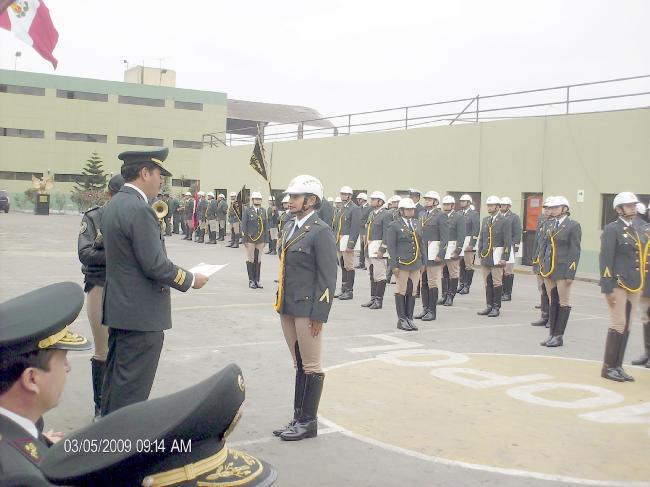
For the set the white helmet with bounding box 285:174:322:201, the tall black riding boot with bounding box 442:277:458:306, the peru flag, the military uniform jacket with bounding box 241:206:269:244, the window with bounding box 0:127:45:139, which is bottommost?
the tall black riding boot with bounding box 442:277:458:306

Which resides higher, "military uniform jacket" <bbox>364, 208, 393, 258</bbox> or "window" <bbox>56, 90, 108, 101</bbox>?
"window" <bbox>56, 90, 108, 101</bbox>

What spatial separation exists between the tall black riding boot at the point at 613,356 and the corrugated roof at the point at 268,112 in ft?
183

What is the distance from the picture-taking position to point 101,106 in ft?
207

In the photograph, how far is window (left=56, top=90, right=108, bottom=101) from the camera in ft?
204

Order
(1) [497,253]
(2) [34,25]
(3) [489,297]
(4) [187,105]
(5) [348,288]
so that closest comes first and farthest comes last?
(2) [34,25]
(3) [489,297]
(1) [497,253]
(5) [348,288]
(4) [187,105]

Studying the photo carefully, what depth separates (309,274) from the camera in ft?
19.5

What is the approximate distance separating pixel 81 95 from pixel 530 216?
5185 cm

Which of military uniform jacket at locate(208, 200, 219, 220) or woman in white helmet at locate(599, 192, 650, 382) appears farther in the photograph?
military uniform jacket at locate(208, 200, 219, 220)

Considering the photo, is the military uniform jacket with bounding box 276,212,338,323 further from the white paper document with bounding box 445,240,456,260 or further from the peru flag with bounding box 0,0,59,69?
the white paper document with bounding box 445,240,456,260

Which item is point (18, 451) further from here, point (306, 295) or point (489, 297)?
point (489, 297)

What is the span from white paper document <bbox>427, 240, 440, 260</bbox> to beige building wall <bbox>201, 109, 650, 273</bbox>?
7730mm

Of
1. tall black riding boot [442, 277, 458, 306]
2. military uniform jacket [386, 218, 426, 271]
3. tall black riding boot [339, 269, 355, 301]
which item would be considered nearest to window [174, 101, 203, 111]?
tall black riding boot [339, 269, 355, 301]

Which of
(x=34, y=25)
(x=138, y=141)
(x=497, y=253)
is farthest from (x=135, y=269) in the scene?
(x=138, y=141)

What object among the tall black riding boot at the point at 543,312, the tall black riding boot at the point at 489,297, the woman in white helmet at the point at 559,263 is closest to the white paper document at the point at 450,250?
the tall black riding boot at the point at 489,297
